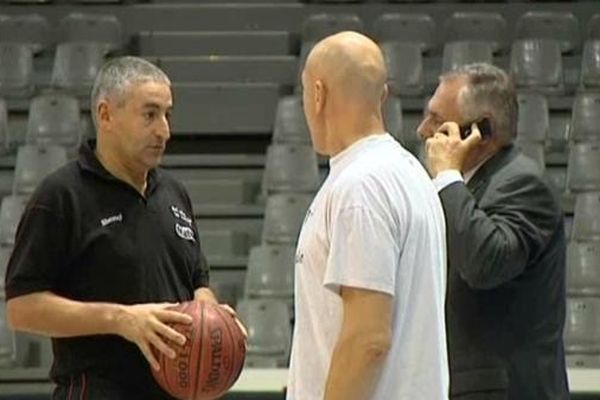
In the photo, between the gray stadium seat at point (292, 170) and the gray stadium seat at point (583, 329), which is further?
the gray stadium seat at point (292, 170)

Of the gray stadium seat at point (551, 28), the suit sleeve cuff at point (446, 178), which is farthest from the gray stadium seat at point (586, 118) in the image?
the suit sleeve cuff at point (446, 178)

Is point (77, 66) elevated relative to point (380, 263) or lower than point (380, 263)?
elevated

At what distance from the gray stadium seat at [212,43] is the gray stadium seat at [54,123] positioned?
1.08m

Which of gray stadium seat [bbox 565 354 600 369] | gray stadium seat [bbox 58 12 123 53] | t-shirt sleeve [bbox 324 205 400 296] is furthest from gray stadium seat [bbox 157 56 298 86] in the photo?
t-shirt sleeve [bbox 324 205 400 296]

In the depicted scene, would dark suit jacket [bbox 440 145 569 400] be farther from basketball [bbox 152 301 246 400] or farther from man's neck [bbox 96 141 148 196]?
man's neck [bbox 96 141 148 196]

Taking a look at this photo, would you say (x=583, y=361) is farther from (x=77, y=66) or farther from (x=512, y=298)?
(x=77, y=66)

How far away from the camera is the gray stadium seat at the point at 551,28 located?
880cm

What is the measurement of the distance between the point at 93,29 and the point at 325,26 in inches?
62.2

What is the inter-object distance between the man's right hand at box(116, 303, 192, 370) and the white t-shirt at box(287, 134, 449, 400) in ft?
1.45

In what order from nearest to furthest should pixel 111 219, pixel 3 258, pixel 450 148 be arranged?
pixel 111 219 < pixel 450 148 < pixel 3 258

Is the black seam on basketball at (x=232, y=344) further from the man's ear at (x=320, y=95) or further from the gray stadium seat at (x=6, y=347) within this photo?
the gray stadium seat at (x=6, y=347)

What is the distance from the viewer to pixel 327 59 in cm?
254

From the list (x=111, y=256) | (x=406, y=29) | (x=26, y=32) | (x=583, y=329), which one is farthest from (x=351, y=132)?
(x=26, y=32)

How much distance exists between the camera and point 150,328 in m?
2.93
